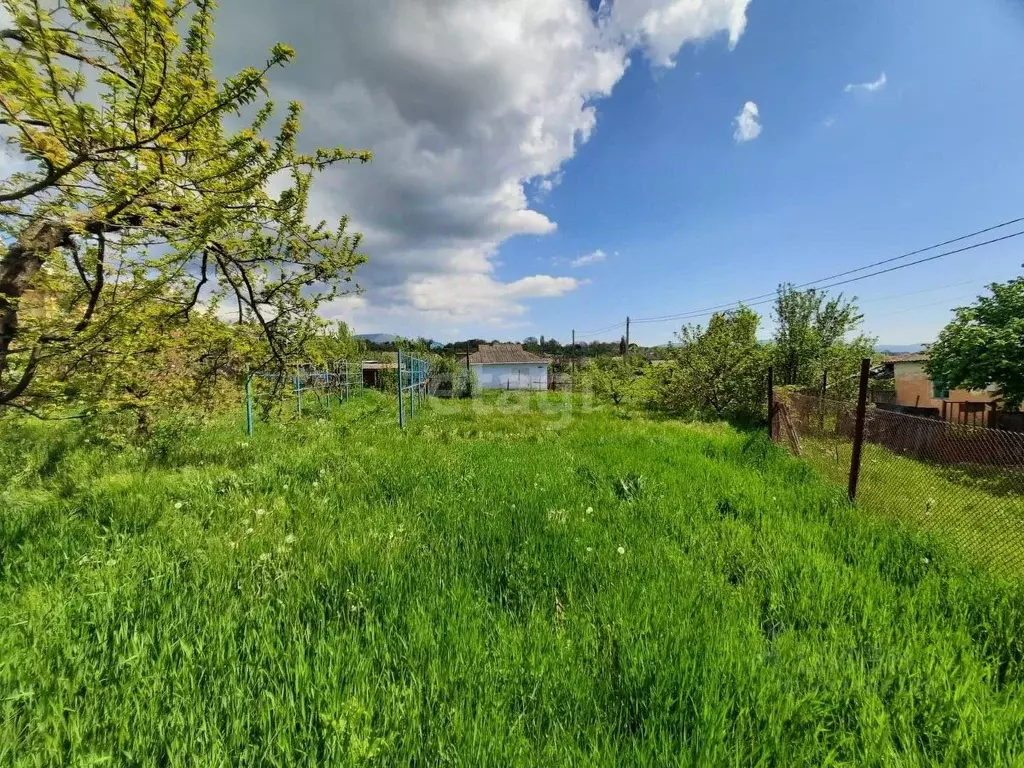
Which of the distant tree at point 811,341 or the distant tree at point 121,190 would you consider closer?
the distant tree at point 121,190

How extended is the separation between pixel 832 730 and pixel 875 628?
97 centimetres

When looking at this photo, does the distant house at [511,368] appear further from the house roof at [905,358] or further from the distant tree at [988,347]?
the distant tree at [988,347]

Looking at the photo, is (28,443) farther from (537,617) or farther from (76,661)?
(537,617)

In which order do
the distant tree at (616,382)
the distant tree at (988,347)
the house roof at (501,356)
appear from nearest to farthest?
the distant tree at (988,347)
the distant tree at (616,382)
the house roof at (501,356)

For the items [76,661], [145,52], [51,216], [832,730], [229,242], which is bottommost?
[832,730]

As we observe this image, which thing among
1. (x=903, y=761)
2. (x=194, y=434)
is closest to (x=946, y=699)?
(x=903, y=761)

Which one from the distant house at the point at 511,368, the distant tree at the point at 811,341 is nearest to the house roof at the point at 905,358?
the distant tree at the point at 811,341

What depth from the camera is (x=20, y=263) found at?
230 centimetres

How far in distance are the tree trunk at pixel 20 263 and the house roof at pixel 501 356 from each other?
4193 cm

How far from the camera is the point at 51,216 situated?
2168 mm

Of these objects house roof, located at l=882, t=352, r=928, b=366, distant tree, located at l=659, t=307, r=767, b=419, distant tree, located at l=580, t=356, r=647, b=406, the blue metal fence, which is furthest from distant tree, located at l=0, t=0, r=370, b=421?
house roof, located at l=882, t=352, r=928, b=366

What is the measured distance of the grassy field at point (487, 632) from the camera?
5.23 ft

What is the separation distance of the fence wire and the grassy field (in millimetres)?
578

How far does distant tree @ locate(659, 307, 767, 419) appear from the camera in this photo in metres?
14.9
